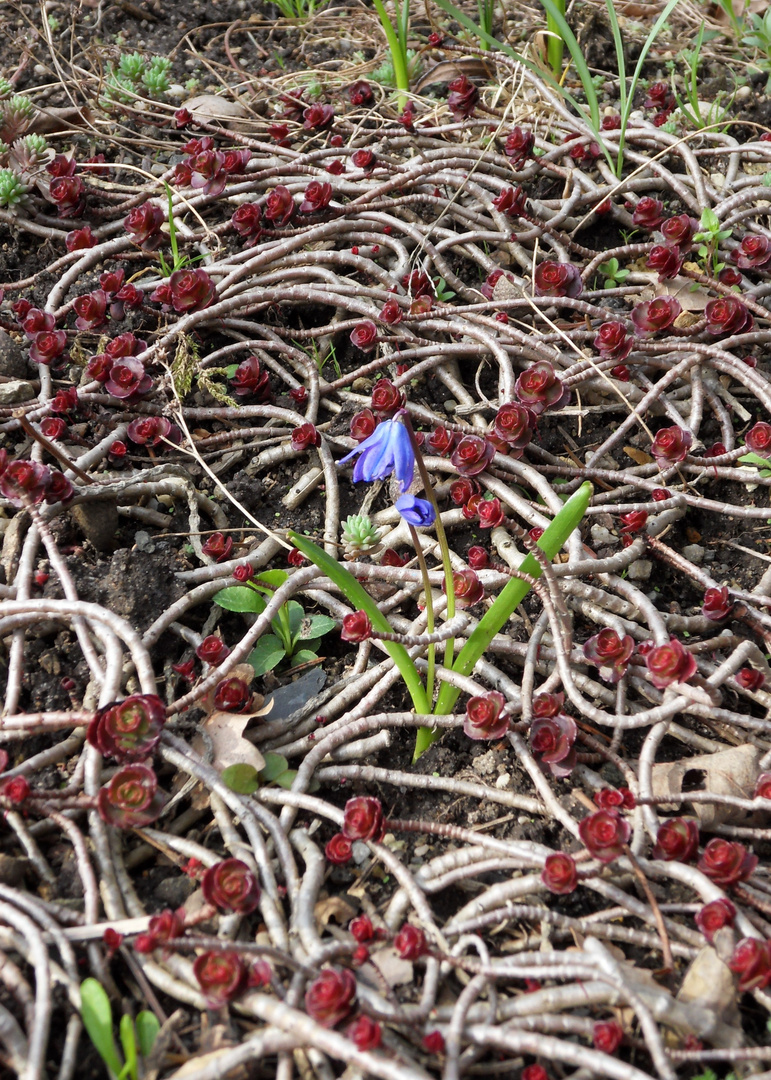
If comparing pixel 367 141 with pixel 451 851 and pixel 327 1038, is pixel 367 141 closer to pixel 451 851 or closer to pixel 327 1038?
pixel 451 851

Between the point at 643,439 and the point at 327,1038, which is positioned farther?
the point at 643,439

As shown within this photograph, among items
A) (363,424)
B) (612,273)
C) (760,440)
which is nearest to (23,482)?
(363,424)

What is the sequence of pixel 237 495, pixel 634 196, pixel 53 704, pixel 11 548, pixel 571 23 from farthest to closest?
1. pixel 571 23
2. pixel 634 196
3. pixel 237 495
4. pixel 11 548
5. pixel 53 704

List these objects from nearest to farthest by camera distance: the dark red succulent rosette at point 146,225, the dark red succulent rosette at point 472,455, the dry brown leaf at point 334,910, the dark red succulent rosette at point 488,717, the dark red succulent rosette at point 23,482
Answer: the dry brown leaf at point 334,910 < the dark red succulent rosette at point 488,717 < the dark red succulent rosette at point 23,482 < the dark red succulent rosette at point 472,455 < the dark red succulent rosette at point 146,225

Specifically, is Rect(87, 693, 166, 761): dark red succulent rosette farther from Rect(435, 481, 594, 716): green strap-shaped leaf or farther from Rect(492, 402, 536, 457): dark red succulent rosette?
Rect(492, 402, 536, 457): dark red succulent rosette

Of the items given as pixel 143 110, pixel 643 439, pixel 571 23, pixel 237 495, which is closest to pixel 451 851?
pixel 237 495

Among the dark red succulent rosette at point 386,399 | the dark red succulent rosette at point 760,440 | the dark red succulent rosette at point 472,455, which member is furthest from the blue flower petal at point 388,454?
the dark red succulent rosette at point 760,440

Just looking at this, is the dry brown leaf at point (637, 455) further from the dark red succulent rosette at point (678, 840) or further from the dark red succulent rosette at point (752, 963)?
the dark red succulent rosette at point (752, 963)

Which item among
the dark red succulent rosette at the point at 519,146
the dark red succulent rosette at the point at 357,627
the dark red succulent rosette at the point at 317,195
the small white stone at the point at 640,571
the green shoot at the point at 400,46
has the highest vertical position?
the green shoot at the point at 400,46
